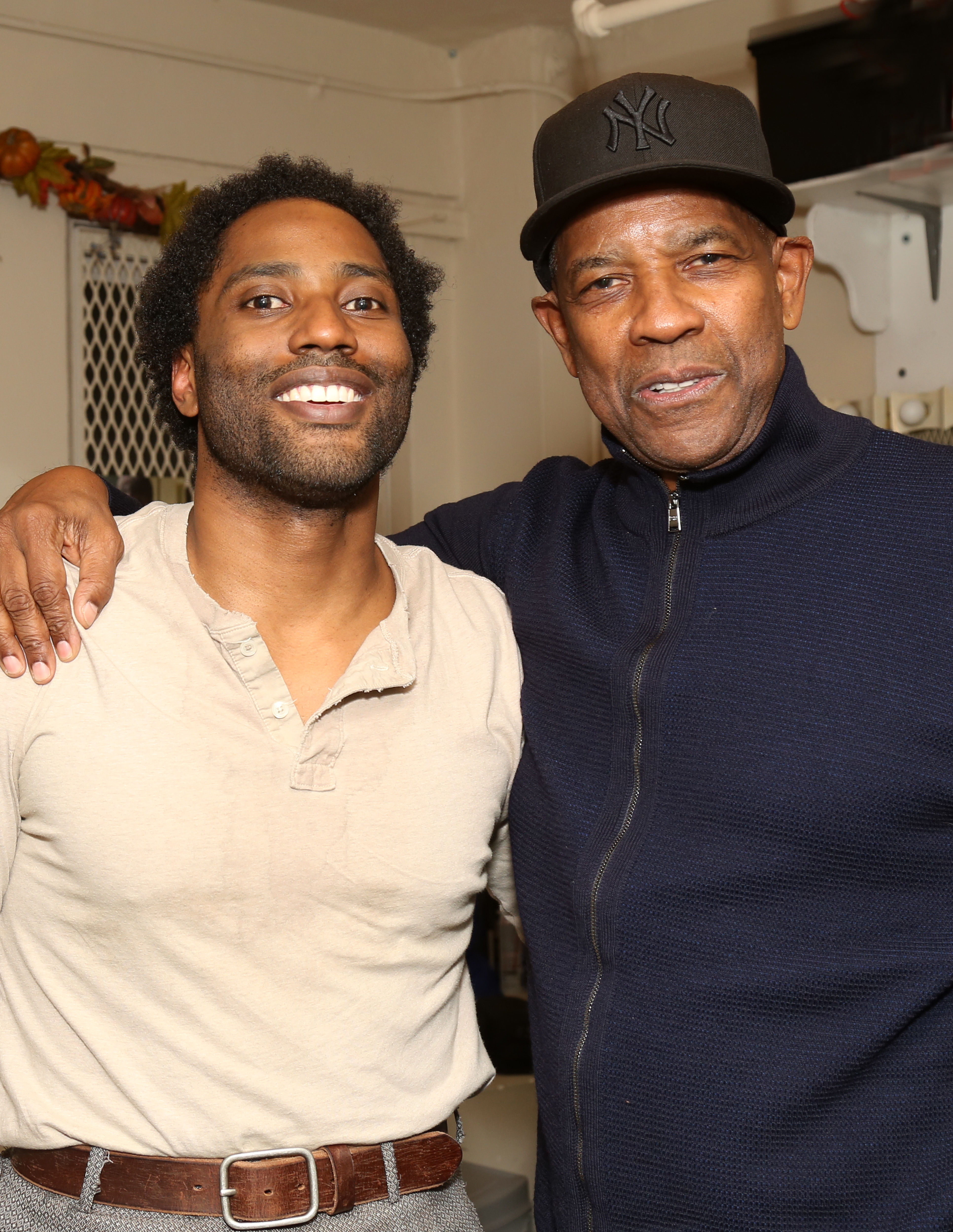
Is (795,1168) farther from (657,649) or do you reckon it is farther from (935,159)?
(935,159)

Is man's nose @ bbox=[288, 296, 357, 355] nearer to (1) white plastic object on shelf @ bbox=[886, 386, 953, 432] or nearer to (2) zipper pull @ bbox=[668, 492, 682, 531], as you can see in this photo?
(2) zipper pull @ bbox=[668, 492, 682, 531]

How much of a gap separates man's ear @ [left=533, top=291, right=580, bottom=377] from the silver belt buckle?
898 mm

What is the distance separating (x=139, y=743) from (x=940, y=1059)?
84cm

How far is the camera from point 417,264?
1.95 m

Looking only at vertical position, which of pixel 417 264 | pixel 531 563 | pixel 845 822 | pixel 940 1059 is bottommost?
pixel 940 1059

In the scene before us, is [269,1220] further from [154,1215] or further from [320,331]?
[320,331]

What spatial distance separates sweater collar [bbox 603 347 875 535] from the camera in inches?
56.9

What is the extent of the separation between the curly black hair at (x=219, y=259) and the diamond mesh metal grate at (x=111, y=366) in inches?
58.4

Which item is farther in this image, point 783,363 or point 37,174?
point 37,174

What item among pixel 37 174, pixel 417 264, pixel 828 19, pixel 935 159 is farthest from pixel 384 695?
pixel 37 174

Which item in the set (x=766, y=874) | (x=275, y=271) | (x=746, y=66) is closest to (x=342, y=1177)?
(x=766, y=874)

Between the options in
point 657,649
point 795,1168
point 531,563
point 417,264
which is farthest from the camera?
point 417,264

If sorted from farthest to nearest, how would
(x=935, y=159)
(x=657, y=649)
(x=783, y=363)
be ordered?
1. (x=935, y=159)
2. (x=783, y=363)
3. (x=657, y=649)

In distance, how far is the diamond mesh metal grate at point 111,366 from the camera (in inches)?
130
